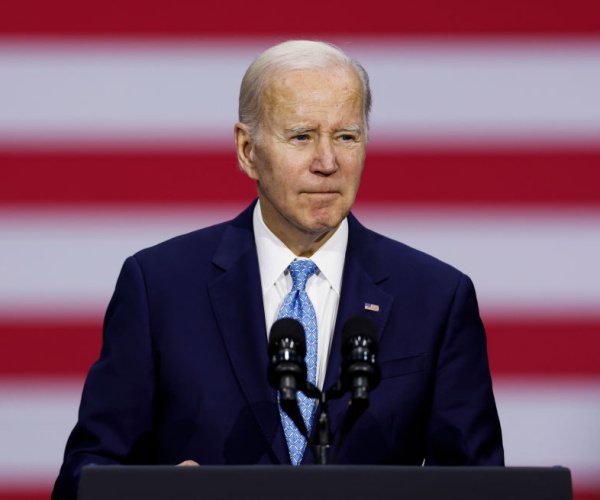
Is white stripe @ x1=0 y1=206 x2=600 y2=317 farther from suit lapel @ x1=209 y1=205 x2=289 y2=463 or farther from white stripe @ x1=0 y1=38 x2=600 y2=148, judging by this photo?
suit lapel @ x1=209 y1=205 x2=289 y2=463

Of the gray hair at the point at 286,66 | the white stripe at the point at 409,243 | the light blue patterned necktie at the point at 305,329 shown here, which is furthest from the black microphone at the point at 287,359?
the white stripe at the point at 409,243

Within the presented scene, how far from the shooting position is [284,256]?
2236 millimetres

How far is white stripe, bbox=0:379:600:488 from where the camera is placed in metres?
2.96

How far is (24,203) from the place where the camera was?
2.98m

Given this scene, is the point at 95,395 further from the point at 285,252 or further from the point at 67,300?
the point at 67,300

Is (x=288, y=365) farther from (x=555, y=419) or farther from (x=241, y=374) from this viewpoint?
(x=555, y=419)

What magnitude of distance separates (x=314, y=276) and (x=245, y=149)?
27cm

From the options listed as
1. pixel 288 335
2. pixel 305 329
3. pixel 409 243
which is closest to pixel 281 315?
pixel 305 329

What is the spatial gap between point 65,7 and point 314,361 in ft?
4.21

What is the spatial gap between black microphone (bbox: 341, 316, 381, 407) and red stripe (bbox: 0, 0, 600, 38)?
4.73 feet

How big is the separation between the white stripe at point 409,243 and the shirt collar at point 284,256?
2.24ft

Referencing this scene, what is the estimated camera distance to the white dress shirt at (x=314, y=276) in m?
2.19

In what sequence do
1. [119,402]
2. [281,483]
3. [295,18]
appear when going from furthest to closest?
1. [295,18]
2. [119,402]
3. [281,483]

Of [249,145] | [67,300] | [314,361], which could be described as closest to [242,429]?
[314,361]
